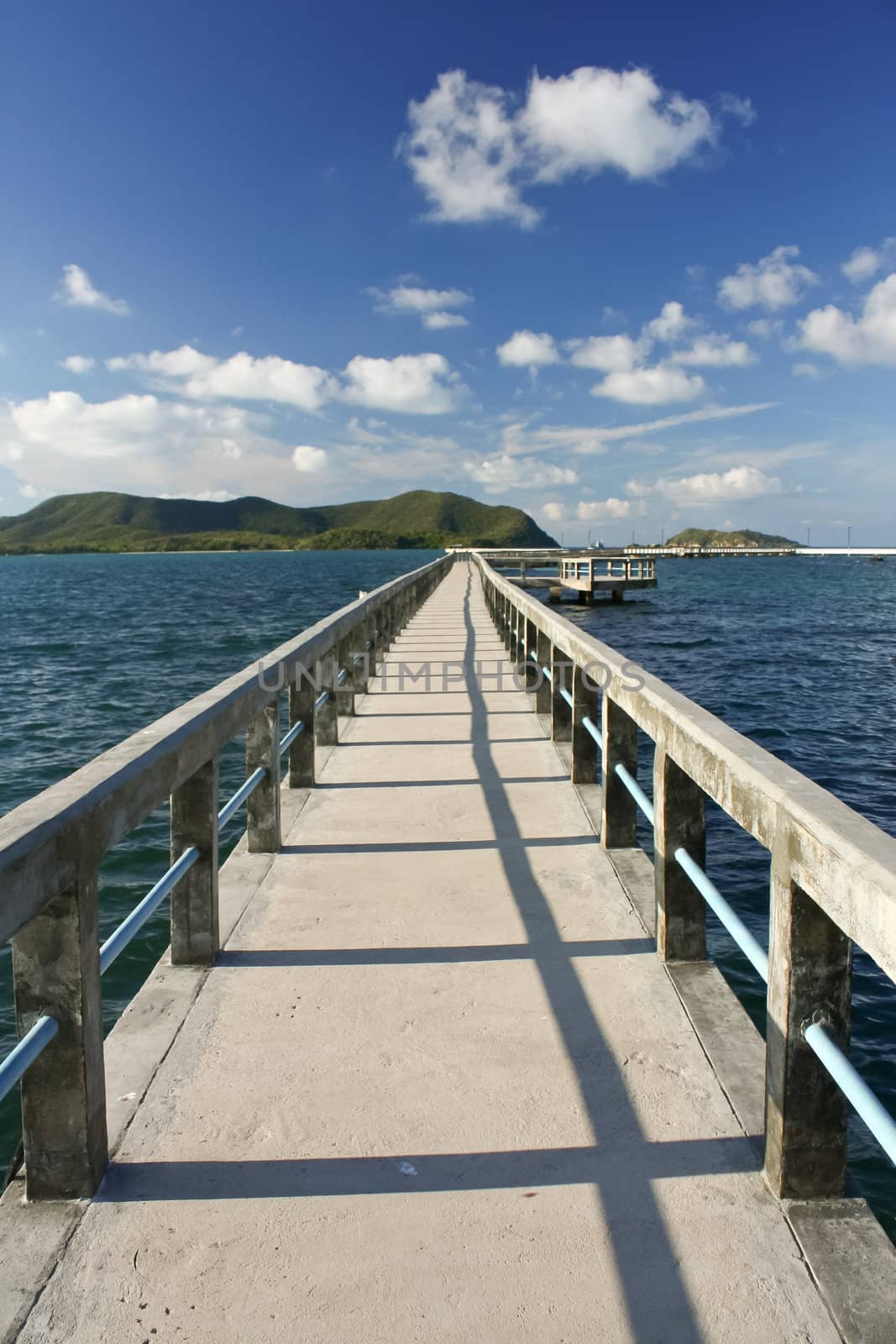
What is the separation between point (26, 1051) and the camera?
1954 millimetres

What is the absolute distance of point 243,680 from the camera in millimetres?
4023

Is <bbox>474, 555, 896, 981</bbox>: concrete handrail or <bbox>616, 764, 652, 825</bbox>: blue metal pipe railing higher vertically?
<bbox>474, 555, 896, 981</bbox>: concrete handrail

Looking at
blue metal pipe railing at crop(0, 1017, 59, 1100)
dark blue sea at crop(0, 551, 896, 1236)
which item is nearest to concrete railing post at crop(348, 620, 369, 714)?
dark blue sea at crop(0, 551, 896, 1236)

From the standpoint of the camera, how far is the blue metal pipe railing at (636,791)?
3557 millimetres

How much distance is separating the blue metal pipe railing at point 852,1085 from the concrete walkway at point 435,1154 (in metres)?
0.48

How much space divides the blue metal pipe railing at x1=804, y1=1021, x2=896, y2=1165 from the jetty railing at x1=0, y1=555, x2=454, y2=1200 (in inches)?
66.5

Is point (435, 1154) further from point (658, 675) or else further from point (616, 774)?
point (658, 675)

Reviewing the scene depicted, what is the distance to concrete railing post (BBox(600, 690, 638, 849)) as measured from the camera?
4.41 metres

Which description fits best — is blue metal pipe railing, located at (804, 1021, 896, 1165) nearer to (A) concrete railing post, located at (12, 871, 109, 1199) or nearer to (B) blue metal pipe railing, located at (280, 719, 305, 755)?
(A) concrete railing post, located at (12, 871, 109, 1199)

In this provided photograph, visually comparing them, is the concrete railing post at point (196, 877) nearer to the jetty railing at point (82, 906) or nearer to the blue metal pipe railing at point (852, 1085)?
the jetty railing at point (82, 906)

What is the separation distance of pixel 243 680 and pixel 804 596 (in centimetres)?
7713

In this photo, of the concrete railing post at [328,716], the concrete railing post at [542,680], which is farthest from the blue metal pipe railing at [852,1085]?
the concrete railing post at [542,680]

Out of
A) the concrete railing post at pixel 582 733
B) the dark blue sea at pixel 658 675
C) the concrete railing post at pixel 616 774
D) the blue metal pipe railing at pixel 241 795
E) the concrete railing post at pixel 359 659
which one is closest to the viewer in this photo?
the blue metal pipe railing at pixel 241 795

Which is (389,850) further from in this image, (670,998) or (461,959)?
(670,998)
